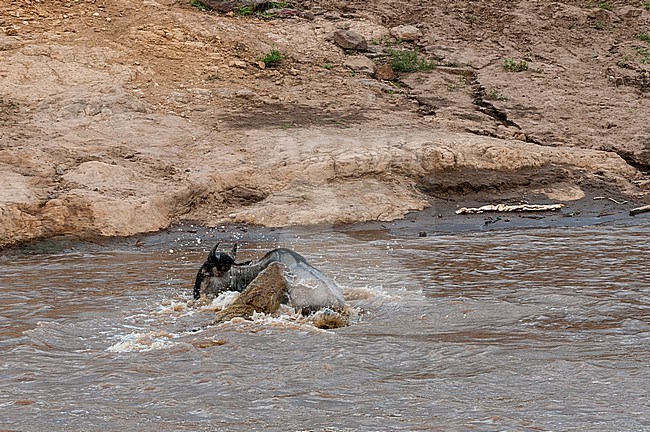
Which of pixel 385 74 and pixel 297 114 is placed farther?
pixel 385 74

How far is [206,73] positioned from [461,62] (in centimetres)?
373

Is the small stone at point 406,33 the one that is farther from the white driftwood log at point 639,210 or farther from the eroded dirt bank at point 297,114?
the white driftwood log at point 639,210

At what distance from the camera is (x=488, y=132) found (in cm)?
1140

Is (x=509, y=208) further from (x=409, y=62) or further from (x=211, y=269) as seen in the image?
(x=211, y=269)

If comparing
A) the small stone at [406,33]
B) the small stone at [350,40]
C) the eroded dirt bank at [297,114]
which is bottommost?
the eroded dirt bank at [297,114]

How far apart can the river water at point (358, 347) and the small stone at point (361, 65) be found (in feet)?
15.8

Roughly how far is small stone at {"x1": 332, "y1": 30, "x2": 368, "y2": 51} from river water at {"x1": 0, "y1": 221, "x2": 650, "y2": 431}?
5.42 metres

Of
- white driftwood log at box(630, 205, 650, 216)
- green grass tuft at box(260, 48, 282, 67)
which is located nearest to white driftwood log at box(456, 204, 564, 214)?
white driftwood log at box(630, 205, 650, 216)

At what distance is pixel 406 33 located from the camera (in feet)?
45.5

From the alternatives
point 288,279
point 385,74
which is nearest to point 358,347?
point 288,279

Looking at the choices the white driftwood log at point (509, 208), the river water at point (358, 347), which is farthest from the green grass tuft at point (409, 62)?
the river water at point (358, 347)

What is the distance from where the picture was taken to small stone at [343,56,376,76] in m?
12.8

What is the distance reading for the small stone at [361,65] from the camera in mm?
12797

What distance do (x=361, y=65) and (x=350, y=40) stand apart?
0.54m
